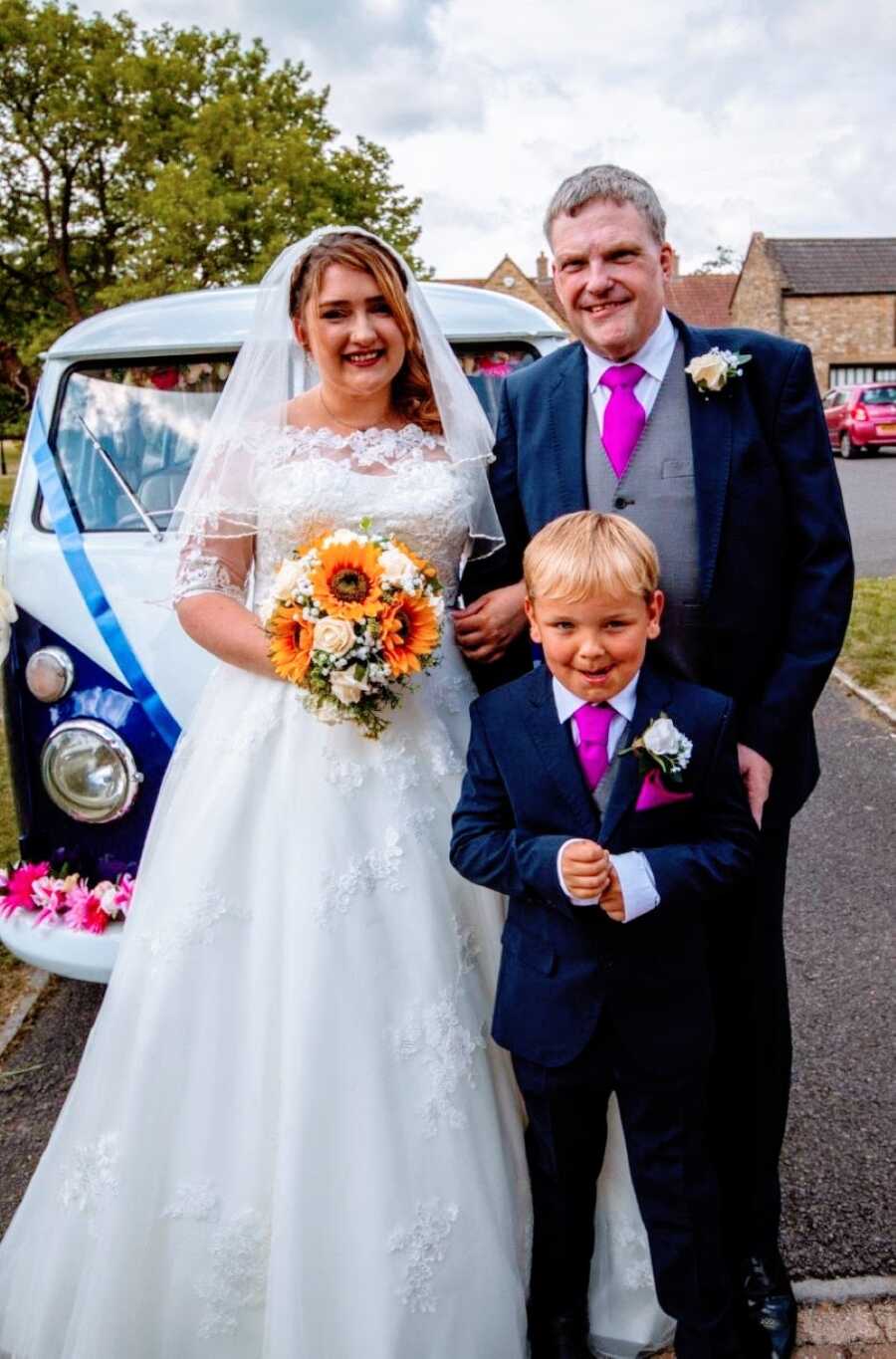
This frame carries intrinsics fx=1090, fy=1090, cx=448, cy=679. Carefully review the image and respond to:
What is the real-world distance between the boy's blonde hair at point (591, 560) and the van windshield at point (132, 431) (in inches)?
76.4

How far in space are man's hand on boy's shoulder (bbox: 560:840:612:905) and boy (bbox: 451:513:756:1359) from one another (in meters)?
0.03

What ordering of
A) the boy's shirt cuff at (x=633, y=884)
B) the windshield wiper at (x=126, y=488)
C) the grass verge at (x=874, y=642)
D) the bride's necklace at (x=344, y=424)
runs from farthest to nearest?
the grass verge at (x=874, y=642), the windshield wiper at (x=126, y=488), the bride's necklace at (x=344, y=424), the boy's shirt cuff at (x=633, y=884)

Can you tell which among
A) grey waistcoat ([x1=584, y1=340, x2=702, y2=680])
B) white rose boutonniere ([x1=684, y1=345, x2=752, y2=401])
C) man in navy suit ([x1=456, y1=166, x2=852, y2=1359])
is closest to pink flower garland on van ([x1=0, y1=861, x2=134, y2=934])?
man in navy suit ([x1=456, y1=166, x2=852, y2=1359])

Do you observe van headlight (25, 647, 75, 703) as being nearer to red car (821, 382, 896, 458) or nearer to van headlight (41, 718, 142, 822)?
van headlight (41, 718, 142, 822)

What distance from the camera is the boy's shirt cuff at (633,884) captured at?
6.30 ft

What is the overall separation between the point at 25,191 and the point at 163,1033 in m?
25.3

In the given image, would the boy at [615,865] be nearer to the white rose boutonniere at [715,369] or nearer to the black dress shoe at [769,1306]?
the black dress shoe at [769,1306]

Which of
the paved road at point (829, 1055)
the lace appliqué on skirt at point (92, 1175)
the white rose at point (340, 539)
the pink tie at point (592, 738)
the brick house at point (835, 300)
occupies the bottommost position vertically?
the paved road at point (829, 1055)

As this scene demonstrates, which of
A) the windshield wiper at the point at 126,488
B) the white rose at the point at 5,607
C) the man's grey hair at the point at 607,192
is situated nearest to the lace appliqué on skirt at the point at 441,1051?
the white rose at the point at 5,607

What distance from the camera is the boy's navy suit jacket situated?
1995 mm

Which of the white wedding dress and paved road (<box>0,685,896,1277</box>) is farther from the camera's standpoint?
paved road (<box>0,685,896,1277</box>)

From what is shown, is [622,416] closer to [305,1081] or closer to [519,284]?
[305,1081]

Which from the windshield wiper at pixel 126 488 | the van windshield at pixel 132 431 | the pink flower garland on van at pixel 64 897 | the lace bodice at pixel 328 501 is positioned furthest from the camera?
the van windshield at pixel 132 431

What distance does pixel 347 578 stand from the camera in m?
2.13
